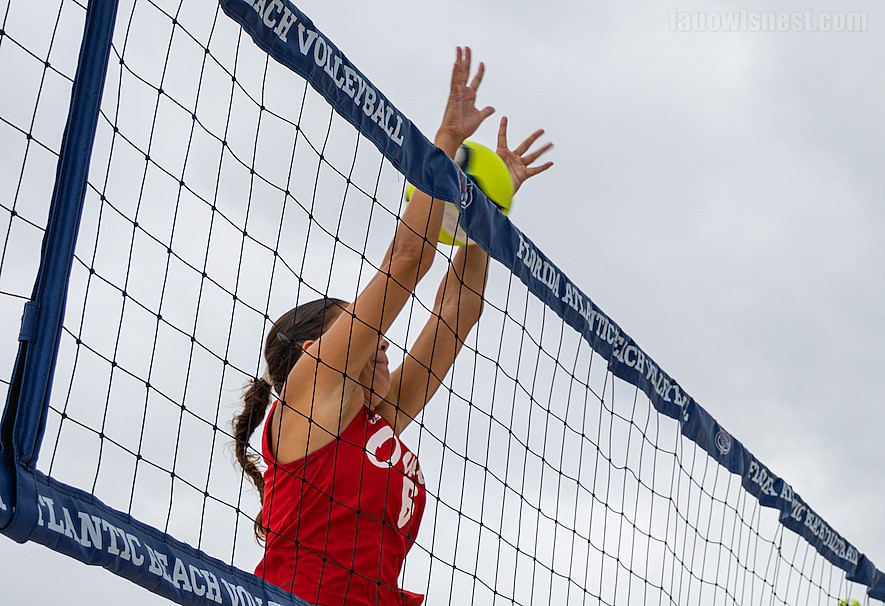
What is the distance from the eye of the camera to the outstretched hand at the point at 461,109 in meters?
3.72

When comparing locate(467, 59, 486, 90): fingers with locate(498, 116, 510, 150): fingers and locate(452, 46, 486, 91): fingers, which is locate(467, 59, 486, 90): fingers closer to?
locate(452, 46, 486, 91): fingers

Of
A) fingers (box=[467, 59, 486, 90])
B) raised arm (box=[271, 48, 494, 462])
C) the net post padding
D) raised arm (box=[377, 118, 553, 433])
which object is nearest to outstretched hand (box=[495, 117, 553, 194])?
raised arm (box=[377, 118, 553, 433])

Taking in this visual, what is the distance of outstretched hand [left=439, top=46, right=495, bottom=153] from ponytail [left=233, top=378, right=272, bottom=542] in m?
0.90

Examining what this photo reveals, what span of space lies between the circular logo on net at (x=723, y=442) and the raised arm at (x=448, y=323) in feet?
4.71

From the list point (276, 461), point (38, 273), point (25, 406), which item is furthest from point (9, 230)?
point (276, 461)

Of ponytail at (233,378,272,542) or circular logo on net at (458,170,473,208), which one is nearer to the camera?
ponytail at (233,378,272,542)

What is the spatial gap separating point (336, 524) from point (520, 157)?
1698 mm

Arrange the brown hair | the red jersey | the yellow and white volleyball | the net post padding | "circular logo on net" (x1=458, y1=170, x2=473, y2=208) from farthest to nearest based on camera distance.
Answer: the yellow and white volleyball → "circular logo on net" (x1=458, y1=170, x2=473, y2=208) → the brown hair → the red jersey → the net post padding

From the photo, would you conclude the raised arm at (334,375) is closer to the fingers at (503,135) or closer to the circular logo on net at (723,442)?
the fingers at (503,135)

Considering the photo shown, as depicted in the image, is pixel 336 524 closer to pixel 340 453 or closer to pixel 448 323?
pixel 340 453

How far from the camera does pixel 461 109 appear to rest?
12.3 feet

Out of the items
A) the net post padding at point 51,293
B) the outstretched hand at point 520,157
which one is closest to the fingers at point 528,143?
the outstretched hand at point 520,157

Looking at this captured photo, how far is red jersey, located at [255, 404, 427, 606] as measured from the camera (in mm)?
3129

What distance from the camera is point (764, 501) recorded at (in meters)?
5.36
